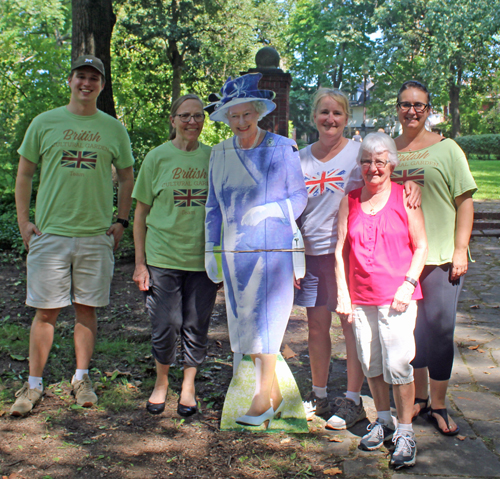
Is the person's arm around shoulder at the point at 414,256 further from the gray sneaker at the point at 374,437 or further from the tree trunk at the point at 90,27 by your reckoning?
the tree trunk at the point at 90,27

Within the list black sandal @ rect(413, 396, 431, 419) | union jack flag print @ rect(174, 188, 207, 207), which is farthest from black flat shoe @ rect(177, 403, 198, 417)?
black sandal @ rect(413, 396, 431, 419)

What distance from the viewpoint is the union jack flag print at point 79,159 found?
3453mm

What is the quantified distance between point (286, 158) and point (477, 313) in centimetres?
394

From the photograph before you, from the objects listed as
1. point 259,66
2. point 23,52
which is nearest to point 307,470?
point 259,66

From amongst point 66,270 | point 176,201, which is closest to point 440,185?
point 176,201

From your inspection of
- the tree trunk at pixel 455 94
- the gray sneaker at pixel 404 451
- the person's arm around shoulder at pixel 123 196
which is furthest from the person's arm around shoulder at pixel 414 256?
the tree trunk at pixel 455 94

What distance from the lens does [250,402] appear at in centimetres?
334

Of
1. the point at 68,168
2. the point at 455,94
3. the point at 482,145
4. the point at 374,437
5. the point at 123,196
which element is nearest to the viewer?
the point at 374,437

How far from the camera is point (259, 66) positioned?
909cm

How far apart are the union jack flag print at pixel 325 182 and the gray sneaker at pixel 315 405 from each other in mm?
1364

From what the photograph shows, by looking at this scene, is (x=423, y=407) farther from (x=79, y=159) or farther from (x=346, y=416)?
(x=79, y=159)

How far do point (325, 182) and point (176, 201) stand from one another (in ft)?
3.03

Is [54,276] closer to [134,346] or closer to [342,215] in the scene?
[134,346]

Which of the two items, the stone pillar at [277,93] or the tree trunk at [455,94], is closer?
the stone pillar at [277,93]
